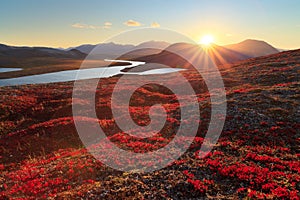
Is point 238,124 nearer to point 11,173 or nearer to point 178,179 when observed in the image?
point 178,179

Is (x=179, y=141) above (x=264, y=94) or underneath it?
underneath

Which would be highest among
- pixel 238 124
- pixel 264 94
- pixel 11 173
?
pixel 264 94

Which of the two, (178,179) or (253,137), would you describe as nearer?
(178,179)

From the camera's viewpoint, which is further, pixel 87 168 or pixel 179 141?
pixel 179 141

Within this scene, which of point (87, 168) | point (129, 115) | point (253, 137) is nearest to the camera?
point (87, 168)

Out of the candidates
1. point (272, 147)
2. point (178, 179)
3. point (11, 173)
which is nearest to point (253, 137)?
point (272, 147)

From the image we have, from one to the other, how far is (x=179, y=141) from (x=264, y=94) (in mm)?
20595

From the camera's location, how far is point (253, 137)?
2172 cm

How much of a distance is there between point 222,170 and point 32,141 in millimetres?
21189

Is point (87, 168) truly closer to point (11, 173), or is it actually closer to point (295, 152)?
point (11, 173)

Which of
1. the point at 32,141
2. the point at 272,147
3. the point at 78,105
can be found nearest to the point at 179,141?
the point at 272,147

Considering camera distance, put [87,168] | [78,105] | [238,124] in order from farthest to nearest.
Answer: [78,105] → [238,124] → [87,168]

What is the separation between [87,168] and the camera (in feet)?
56.1

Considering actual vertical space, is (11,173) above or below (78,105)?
below
